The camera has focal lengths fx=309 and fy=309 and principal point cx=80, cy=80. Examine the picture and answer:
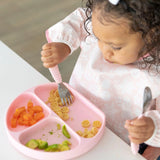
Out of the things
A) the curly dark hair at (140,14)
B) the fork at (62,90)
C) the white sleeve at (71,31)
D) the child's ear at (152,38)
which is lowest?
the fork at (62,90)

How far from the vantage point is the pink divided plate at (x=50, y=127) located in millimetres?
716

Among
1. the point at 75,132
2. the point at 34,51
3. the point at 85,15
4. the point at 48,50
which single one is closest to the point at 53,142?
the point at 75,132

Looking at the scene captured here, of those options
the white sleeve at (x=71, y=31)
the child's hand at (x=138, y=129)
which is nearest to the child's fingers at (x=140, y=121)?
the child's hand at (x=138, y=129)

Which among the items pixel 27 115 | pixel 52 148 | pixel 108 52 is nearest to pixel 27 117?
pixel 27 115

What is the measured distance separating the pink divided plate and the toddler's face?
0.55ft

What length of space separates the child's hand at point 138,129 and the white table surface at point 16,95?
0.15 ft

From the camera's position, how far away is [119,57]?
0.79 metres

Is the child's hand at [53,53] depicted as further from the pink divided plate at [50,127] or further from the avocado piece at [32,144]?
the avocado piece at [32,144]

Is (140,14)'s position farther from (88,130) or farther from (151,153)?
(151,153)

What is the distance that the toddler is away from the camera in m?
0.69

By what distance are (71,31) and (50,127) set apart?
33cm

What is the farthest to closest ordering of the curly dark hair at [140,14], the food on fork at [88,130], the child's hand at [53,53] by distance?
the child's hand at [53,53], the food on fork at [88,130], the curly dark hair at [140,14]

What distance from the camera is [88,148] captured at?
736 millimetres

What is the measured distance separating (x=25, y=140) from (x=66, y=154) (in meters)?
0.12
